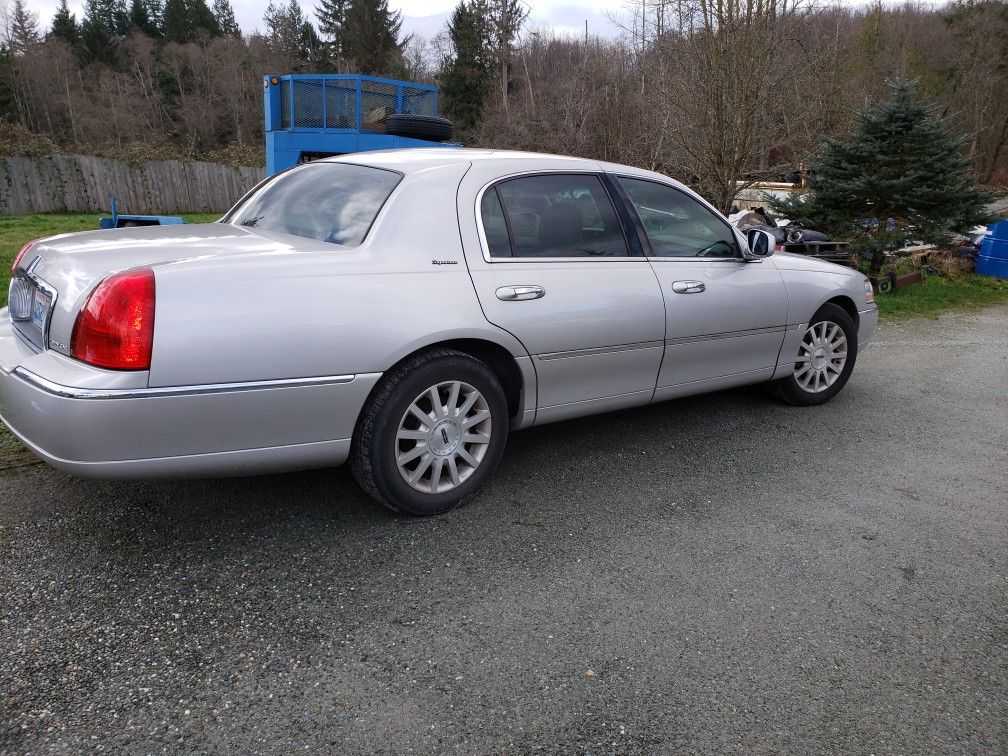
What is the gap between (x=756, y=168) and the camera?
34.1 ft

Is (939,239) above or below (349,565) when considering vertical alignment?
above

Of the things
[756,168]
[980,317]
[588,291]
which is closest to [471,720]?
[588,291]

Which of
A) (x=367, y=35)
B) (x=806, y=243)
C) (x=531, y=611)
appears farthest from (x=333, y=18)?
(x=531, y=611)

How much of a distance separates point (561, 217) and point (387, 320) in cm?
122

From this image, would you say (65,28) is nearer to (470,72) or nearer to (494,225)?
(470,72)

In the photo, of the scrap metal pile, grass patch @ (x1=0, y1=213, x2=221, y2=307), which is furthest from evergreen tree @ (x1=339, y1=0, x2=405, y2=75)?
the scrap metal pile

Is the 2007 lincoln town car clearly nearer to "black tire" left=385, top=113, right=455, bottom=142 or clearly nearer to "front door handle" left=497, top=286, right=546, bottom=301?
"front door handle" left=497, top=286, right=546, bottom=301

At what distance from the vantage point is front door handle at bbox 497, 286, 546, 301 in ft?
11.3

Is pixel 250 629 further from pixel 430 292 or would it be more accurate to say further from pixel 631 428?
pixel 631 428

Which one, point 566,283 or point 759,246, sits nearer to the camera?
point 566,283

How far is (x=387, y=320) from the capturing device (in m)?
3.07

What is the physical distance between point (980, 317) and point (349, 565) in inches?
346

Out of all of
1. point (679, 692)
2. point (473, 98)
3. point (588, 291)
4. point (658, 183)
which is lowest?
point (679, 692)

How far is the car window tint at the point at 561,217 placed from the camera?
3.66 m
